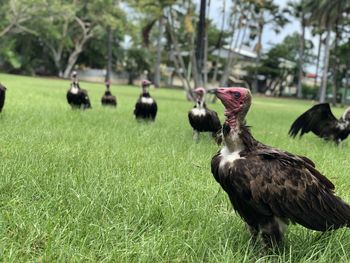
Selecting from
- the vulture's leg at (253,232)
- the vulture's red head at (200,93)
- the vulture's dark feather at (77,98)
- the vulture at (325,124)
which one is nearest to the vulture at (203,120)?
the vulture's red head at (200,93)

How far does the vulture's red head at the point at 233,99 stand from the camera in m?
3.10

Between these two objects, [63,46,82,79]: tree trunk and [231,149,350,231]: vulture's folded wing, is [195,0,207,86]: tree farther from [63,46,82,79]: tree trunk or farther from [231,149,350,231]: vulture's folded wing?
[63,46,82,79]: tree trunk

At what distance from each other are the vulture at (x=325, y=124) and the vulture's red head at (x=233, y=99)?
20.3 feet

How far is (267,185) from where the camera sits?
2.95 m

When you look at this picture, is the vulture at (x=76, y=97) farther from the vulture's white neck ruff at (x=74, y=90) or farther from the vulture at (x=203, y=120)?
the vulture at (x=203, y=120)

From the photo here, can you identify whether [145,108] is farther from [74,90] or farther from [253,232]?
[253,232]

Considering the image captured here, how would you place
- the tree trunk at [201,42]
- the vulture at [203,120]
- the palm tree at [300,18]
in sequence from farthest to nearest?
1. the palm tree at [300,18]
2. the tree trunk at [201,42]
3. the vulture at [203,120]

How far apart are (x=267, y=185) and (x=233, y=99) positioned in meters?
0.57

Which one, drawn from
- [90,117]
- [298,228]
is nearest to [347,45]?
[90,117]

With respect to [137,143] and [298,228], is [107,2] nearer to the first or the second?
[137,143]

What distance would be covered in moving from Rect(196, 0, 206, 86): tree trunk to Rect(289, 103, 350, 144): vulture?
1174cm

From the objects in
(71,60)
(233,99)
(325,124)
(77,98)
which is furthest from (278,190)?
(71,60)

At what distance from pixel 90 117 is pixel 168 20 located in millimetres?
13004

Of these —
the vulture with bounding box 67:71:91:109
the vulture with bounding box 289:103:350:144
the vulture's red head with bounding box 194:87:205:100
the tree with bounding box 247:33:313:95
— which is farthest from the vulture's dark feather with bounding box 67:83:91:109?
the tree with bounding box 247:33:313:95
